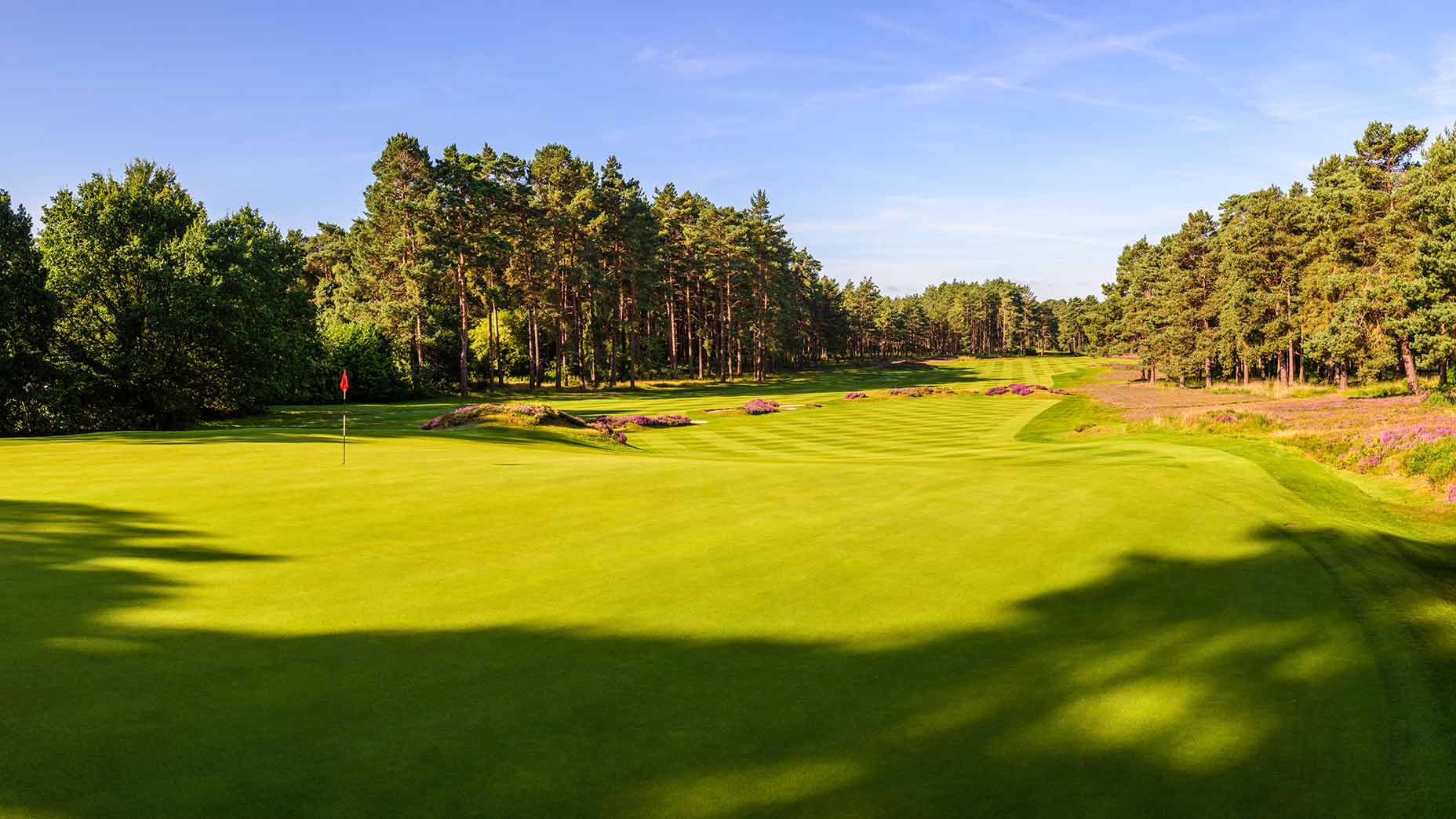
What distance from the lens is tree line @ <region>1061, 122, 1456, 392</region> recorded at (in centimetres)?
4522

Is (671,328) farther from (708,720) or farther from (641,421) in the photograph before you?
(708,720)

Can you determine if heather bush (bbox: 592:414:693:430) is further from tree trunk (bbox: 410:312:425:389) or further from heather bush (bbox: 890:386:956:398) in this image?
heather bush (bbox: 890:386:956:398)

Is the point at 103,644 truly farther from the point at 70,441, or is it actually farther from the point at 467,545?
the point at 70,441

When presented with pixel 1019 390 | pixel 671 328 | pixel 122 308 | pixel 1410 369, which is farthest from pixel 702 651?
pixel 671 328

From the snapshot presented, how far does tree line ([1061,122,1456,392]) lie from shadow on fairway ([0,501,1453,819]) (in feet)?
153

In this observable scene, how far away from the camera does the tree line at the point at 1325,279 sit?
45.2m

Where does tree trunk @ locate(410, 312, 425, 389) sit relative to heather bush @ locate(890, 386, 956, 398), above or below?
above

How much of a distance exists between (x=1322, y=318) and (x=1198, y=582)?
66.4 meters

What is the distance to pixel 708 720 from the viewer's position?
5855 mm

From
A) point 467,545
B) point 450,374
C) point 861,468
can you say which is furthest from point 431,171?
point 467,545

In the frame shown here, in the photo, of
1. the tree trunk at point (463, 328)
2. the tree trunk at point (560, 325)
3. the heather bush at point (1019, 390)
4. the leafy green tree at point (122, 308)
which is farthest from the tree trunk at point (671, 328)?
the leafy green tree at point (122, 308)

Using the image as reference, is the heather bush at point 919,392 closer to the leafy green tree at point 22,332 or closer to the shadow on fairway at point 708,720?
the leafy green tree at point 22,332

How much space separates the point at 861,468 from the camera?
63.5ft

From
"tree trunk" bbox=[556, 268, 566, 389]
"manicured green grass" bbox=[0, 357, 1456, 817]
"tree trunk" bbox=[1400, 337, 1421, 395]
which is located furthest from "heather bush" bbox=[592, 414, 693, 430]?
"tree trunk" bbox=[1400, 337, 1421, 395]
